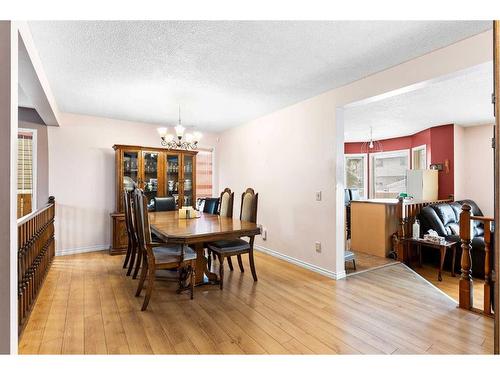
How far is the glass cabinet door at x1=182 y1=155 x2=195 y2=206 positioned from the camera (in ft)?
16.9

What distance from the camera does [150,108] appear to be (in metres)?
4.09

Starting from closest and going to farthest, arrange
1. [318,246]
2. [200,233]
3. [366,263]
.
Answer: [200,233] < [318,246] < [366,263]

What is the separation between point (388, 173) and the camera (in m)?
6.83

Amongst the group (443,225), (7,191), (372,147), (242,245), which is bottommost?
(242,245)

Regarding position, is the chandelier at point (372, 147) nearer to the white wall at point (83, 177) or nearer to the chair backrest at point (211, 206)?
the chair backrest at point (211, 206)

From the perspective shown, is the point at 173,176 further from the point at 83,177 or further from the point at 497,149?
the point at 497,149

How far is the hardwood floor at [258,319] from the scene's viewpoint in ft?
6.34

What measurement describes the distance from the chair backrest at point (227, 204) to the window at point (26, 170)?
295cm

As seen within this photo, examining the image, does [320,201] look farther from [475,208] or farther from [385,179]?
[385,179]

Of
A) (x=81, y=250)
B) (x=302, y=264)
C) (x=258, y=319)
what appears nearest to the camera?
(x=258, y=319)

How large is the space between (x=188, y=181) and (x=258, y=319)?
11.1ft

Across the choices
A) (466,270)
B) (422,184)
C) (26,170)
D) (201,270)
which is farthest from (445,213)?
(26,170)

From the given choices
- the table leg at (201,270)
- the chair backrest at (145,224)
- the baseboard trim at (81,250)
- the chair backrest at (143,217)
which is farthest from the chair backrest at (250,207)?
the baseboard trim at (81,250)

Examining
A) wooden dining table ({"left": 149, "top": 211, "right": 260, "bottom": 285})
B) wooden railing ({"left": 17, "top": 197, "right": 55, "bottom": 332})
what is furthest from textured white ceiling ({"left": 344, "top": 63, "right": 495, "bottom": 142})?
wooden railing ({"left": 17, "top": 197, "right": 55, "bottom": 332})
